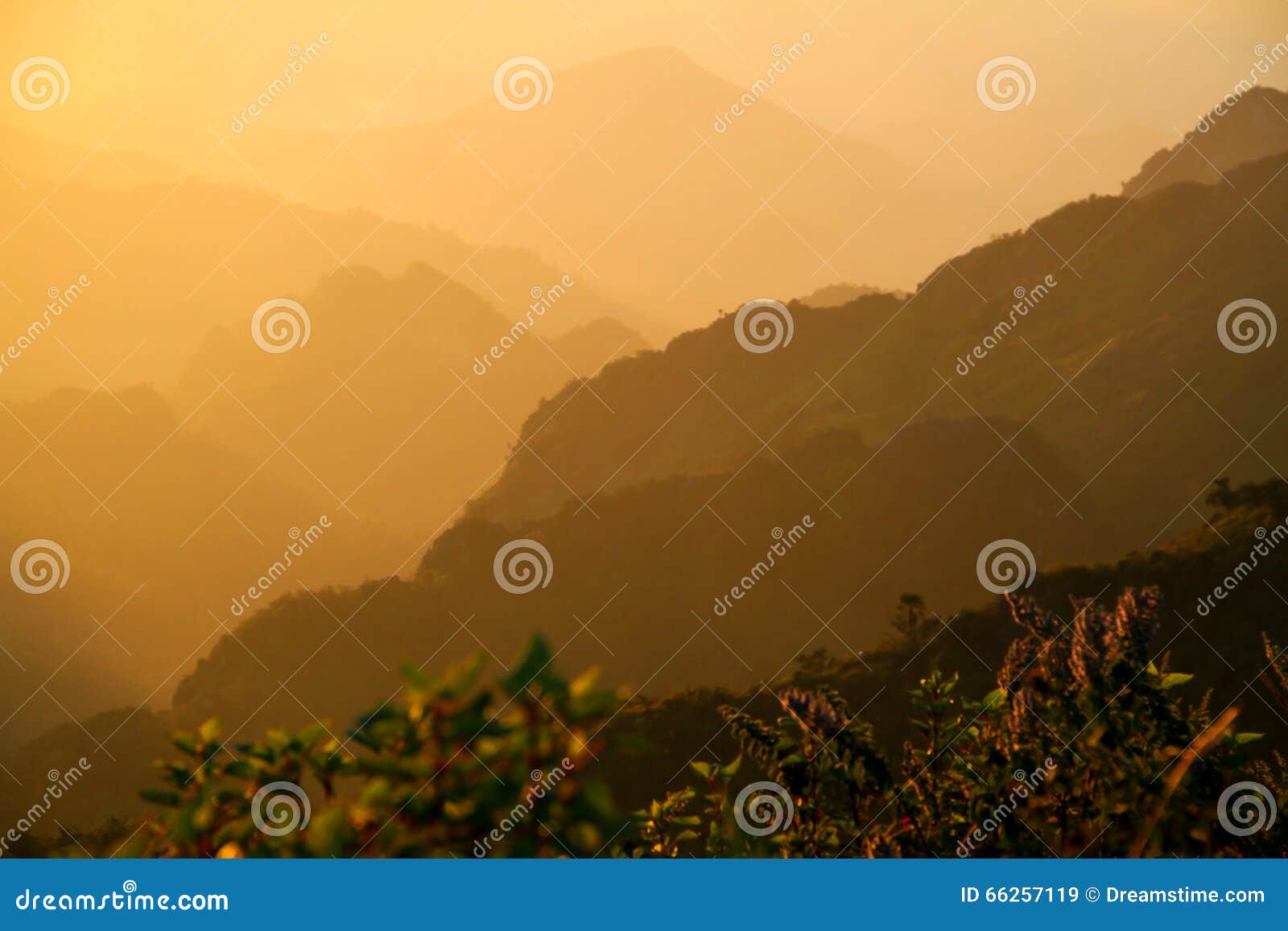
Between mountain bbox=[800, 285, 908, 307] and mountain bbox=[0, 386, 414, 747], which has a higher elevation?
mountain bbox=[800, 285, 908, 307]

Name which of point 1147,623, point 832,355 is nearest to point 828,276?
point 832,355

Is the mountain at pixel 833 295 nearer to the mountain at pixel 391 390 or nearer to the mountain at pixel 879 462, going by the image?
the mountain at pixel 879 462

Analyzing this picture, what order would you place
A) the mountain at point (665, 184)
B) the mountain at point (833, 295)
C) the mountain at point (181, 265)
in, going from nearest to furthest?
the mountain at point (665, 184) → the mountain at point (833, 295) → the mountain at point (181, 265)

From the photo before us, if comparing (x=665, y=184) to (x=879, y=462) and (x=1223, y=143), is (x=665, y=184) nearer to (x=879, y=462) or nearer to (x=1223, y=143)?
(x=1223, y=143)

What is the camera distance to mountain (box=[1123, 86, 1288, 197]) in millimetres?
23406

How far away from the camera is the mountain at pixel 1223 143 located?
23406 mm

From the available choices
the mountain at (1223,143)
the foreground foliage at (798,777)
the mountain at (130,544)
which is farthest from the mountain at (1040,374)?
the foreground foliage at (798,777)

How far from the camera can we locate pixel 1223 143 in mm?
24328

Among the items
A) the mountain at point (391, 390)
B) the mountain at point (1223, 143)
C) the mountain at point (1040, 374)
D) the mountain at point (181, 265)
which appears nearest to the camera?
the mountain at point (1040, 374)

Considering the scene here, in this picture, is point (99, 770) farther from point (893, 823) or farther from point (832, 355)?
point (893, 823)

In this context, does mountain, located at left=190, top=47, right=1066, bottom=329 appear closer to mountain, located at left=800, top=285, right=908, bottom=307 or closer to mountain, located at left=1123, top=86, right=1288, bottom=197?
mountain, located at left=800, top=285, right=908, bottom=307

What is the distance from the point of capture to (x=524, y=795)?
3.46 ft

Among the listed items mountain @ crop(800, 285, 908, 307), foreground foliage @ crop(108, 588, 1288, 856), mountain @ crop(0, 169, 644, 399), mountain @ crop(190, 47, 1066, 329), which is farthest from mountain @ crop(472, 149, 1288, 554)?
foreground foliage @ crop(108, 588, 1288, 856)

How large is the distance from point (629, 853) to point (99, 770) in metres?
23.0
